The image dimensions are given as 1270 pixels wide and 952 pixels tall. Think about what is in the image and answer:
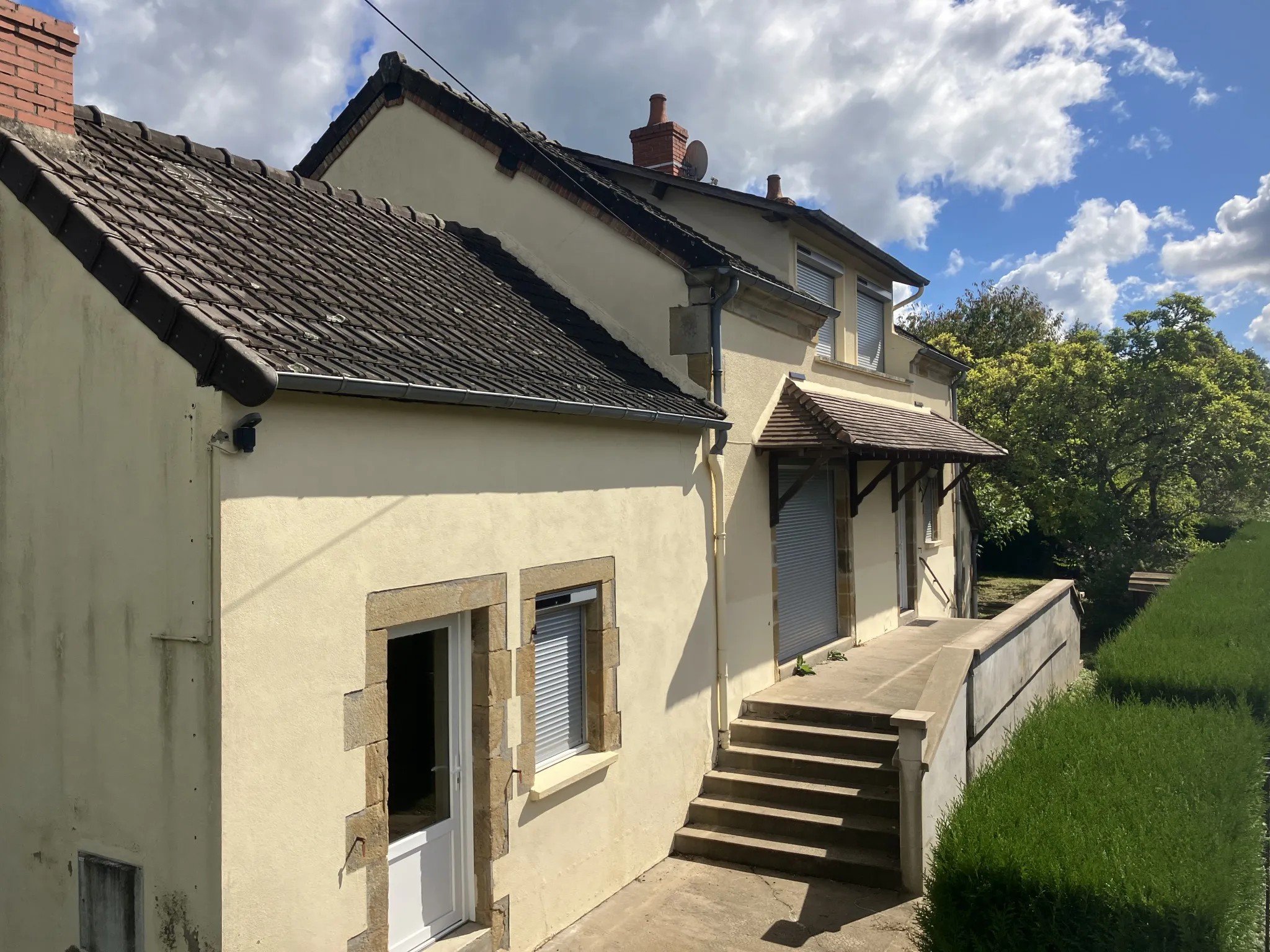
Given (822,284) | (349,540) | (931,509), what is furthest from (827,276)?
(349,540)

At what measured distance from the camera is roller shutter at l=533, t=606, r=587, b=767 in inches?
274

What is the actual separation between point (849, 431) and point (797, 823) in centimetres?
389

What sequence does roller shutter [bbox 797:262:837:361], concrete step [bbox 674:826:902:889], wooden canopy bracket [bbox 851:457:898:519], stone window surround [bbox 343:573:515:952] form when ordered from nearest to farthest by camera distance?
stone window surround [bbox 343:573:515:952]
concrete step [bbox 674:826:902:889]
roller shutter [bbox 797:262:837:361]
wooden canopy bracket [bbox 851:457:898:519]

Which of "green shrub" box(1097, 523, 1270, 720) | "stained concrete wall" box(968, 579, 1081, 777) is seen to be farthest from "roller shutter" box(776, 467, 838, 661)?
"green shrub" box(1097, 523, 1270, 720)

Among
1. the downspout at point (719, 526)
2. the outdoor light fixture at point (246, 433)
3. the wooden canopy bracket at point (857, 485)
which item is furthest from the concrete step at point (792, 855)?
the outdoor light fixture at point (246, 433)

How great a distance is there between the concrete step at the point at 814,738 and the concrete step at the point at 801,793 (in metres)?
0.35

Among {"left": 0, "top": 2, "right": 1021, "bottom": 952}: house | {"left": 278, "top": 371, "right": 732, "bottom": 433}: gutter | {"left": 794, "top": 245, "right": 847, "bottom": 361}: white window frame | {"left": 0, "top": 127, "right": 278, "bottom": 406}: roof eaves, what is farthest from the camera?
{"left": 794, "top": 245, "right": 847, "bottom": 361}: white window frame

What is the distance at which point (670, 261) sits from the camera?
9180 millimetres

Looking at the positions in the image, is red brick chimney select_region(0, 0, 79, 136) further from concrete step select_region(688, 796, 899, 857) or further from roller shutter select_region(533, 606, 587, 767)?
concrete step select_region(688, 796, 899, 857)

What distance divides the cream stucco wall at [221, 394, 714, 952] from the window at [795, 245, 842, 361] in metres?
4.33

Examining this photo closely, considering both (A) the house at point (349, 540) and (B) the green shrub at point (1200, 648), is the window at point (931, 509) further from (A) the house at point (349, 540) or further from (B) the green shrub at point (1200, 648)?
(A) the house at point (349, 540)

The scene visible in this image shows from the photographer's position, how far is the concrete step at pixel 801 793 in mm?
8078

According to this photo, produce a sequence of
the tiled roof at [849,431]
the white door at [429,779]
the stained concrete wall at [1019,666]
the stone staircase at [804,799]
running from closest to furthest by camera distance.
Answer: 1. the white door at [429,779]
2. the stone staircase at [804,799]
3. the stained concrete wall at [1019,666]
4. the tiled roof at [849,431]

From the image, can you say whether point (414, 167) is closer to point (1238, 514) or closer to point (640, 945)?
point (640, 945)
